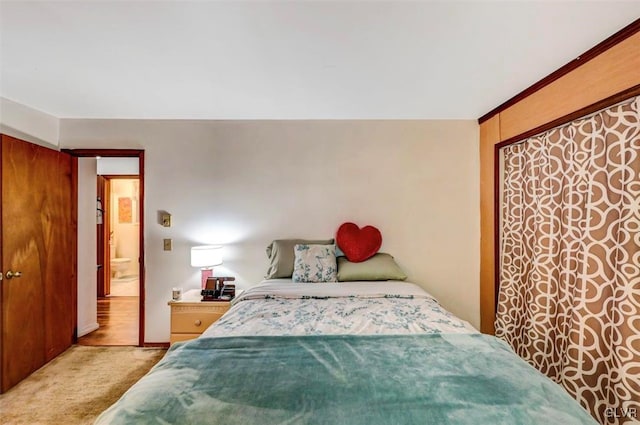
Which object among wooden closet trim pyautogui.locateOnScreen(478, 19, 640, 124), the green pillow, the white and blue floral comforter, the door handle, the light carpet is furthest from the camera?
the green pillow

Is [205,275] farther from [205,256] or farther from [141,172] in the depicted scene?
[141,172]

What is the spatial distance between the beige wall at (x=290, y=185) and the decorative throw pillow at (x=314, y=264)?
1.23 ft

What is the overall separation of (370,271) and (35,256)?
295 cm

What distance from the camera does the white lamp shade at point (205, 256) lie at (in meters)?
2.84

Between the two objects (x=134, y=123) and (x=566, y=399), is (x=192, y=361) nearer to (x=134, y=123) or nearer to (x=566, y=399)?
(x=566, y=399)

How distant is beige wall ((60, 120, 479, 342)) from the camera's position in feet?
10.3

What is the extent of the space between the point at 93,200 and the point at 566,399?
445 cm

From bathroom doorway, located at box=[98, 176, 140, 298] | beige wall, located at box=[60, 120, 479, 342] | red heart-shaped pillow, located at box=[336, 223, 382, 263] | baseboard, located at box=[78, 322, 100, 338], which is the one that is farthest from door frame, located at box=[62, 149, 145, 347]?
bathroom doorway, located at box=[98, 176, 140, 298]

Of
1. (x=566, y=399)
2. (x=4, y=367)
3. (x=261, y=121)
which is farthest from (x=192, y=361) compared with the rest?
(x=261, y=121)

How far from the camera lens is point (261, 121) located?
3145mm

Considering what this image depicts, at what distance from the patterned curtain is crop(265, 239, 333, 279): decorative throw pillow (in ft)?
5.74

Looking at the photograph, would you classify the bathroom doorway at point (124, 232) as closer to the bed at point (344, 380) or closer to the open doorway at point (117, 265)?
the open doorway at point (117, 265)

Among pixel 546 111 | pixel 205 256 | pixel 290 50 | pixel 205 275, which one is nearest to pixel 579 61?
pixel 546 111

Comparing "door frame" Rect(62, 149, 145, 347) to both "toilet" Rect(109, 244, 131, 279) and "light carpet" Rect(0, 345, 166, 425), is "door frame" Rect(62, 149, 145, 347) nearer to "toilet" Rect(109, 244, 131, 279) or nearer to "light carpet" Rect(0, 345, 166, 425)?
"light carpet" Rect(0, 345, 166, 425)
